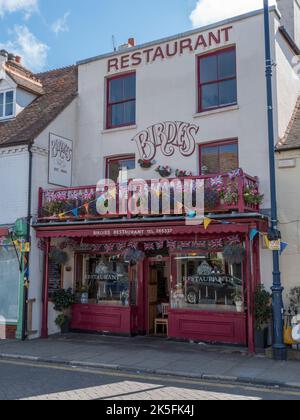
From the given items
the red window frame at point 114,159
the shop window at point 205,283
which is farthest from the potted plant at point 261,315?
the red window frame at point 114,159

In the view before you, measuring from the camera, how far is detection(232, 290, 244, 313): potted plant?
12309mm

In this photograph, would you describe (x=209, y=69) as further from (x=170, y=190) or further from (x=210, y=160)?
(x=170, y=190)

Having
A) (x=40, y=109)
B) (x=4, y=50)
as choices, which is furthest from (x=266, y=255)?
(x=4, y=50)

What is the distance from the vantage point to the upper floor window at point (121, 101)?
15.4 metres

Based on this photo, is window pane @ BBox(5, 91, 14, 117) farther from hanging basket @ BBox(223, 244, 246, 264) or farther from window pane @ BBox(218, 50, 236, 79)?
hanging basket @ BBox(223, 244, 246, 264)

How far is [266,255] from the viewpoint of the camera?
481 inches

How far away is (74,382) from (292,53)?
1172 centimetres

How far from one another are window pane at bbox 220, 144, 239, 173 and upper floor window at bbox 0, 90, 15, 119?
304 inches

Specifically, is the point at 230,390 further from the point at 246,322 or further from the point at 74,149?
the point at 74,149

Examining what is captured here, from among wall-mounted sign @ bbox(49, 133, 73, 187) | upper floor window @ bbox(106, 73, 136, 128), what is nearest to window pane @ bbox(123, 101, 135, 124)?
upper floor window @ bbox(106, 73, 136, 128)

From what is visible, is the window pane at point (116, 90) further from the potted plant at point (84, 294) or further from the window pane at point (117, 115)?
the potted plant at point (84, 294)

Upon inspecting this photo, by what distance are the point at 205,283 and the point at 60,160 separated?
242 inches

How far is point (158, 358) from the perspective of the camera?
1063 cm

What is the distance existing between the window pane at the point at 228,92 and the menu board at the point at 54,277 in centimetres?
711
